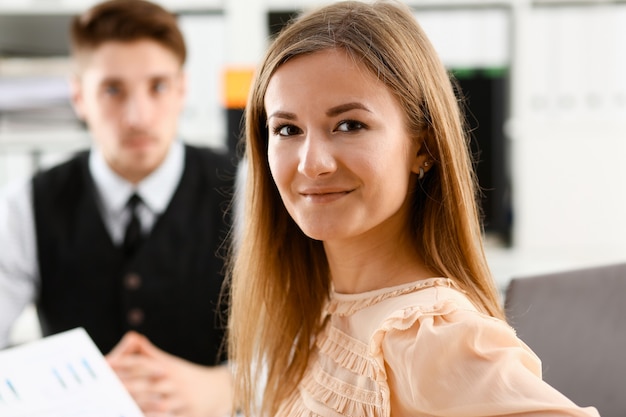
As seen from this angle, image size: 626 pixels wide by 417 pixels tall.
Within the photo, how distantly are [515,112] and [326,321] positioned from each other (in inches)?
64.1

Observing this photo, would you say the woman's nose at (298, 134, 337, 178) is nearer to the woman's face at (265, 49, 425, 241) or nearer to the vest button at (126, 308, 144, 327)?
the woman's face at (265, 49, 425, 241)

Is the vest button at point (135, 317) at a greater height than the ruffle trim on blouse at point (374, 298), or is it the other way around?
the ruffle trim on blouse at point (374, 298)

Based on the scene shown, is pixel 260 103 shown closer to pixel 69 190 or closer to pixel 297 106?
pixel 297 106

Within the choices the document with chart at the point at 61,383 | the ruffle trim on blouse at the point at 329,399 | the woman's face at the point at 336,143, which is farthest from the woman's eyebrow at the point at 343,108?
the document with chart at the point at 61,383

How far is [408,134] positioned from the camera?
858 mm

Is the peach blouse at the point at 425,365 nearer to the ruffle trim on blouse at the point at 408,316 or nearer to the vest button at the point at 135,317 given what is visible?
the ruffle trim on blouse at the point at 408,316

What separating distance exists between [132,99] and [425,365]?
1.14 m

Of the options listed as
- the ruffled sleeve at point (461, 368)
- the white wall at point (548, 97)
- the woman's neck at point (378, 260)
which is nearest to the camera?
the ruffled sleeve at point (461, 368)

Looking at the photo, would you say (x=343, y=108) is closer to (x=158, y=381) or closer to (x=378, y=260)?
(x=378, y=260)

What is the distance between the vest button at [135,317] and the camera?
5.57 ft

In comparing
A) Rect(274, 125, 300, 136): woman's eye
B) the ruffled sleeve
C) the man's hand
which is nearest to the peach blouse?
A: the ruffled sleeve

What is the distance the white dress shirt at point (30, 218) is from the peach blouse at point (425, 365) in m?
0.92

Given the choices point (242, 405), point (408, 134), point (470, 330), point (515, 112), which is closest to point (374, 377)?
point (470, 330)

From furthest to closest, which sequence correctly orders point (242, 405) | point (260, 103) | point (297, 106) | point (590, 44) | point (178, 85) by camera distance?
point (590, 44) < point (178, 85) < point (242, 405) < point (260, 103) < point (297, 106)
